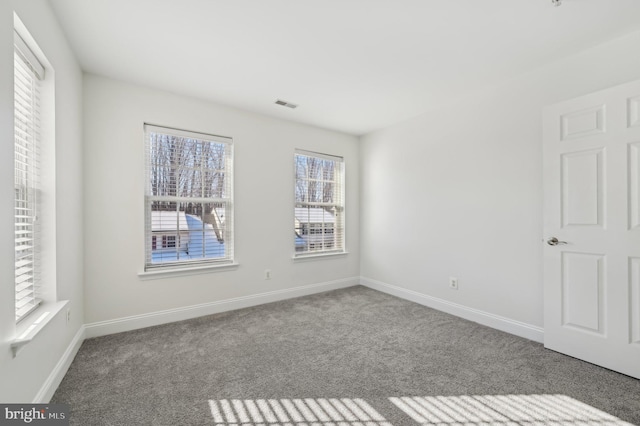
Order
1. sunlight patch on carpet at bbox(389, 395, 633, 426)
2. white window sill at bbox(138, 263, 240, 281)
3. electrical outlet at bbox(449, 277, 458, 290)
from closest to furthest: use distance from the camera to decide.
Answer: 1. sunlight patch on carpet at bbox(389, 395, 633, 426)
2. white window sill at bbox(138, 263, 240, 281)
3. electrical outlet at bbox(449, 277, 458, 290)

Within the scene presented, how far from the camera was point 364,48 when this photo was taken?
2.32 meters

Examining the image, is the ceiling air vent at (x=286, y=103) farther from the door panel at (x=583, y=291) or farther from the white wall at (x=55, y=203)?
the door panel at (x=583, y=291)

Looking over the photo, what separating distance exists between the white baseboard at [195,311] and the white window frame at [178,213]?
1.51 feet

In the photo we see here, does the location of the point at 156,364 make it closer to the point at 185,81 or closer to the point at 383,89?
the point at 185,81

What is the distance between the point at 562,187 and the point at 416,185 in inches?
64.0

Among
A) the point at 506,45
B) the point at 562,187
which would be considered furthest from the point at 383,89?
the point at 562,187

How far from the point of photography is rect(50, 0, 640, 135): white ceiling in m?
1.89

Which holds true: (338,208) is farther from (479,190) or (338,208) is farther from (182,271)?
(182,271)

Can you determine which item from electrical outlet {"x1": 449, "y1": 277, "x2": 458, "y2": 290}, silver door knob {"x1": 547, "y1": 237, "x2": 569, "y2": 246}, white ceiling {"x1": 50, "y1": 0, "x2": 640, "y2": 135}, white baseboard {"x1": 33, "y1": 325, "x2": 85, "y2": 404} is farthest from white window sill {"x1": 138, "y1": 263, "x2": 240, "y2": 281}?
silver door knob {"x1": 547, "y1": 237, "x2": 569, "y2": 246}

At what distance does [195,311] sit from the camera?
127 inches

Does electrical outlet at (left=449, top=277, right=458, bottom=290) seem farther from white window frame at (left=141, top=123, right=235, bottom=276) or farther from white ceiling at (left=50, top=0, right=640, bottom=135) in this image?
white window frame at (left=141, top=123, right=235, bottom=276)

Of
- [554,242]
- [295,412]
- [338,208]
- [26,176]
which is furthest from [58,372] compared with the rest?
[554,242]

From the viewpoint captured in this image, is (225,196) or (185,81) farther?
(225,196)

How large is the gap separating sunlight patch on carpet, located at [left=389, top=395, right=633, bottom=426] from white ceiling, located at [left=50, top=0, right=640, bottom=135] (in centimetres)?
253
